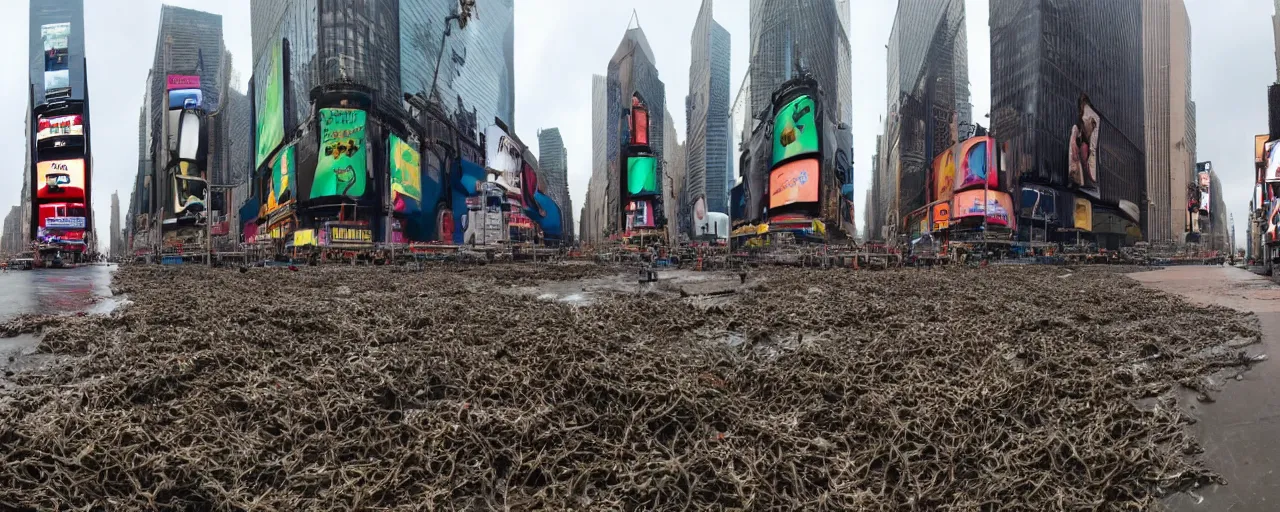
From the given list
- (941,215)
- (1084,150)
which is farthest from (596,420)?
(1084,150)

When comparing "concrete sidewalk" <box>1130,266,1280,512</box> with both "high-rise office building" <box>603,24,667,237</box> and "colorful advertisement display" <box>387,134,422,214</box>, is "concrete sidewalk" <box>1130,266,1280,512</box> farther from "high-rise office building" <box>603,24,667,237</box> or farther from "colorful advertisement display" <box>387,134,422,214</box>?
"high-rise office building" <box>603,24,667,237</box>

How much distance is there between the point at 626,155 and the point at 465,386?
8963cm

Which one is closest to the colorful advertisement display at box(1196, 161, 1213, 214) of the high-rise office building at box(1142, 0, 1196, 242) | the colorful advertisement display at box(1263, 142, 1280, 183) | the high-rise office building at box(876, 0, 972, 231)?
the high-rise office building at box(1142, 0, 1196, 242)

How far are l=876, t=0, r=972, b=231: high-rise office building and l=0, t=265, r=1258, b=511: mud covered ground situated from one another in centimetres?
7832

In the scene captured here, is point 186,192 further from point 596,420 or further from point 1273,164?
point 1273,164

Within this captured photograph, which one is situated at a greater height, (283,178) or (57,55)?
(57,55)

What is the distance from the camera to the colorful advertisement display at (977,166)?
207 ft

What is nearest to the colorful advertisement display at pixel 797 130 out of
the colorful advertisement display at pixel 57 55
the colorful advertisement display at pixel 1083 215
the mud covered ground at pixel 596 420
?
the colorful advertisement display at pixel 1083 215

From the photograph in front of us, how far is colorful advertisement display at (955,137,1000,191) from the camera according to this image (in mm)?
63188

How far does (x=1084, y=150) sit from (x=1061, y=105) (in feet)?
28.3

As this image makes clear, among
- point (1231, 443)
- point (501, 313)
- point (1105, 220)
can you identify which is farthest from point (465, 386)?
point (1105, 220)

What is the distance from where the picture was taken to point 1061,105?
7038cm

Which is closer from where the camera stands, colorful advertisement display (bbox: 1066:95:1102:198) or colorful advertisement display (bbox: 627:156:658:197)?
colorful advertisement display (bbox: 1066:95:1102:198)

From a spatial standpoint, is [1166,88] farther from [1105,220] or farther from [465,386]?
[465,386]
